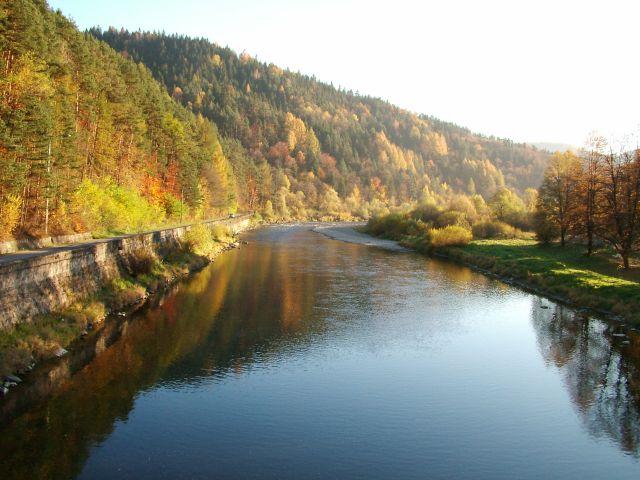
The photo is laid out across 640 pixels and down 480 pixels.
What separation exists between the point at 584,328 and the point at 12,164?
31640 mm

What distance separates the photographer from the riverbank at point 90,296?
19.2m

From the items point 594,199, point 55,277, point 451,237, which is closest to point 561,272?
point 594,199

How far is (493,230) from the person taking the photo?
68.4 metres

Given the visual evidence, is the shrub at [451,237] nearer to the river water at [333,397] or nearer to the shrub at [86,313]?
the river water at [333,397]

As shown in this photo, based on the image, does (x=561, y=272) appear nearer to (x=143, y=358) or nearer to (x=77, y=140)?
(x=143, y=358)

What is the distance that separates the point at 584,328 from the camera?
90.5 ft

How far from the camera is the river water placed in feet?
45.7

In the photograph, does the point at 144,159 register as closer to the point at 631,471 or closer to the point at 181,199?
the point at 181,199

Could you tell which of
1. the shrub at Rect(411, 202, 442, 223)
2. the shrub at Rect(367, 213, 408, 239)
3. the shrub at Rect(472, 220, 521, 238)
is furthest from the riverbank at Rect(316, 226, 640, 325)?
the shrub at Rect(367, 213, 408, 239)

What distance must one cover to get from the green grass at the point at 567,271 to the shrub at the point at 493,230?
7460 mm

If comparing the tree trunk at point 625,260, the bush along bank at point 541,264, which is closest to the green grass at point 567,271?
the bush along bank at point 541,264

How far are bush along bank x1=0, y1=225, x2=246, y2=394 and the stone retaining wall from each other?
34cm

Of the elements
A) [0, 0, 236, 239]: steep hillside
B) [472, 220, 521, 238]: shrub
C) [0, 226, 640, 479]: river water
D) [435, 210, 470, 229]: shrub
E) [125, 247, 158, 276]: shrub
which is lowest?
[0, 226, 640, 479]: river water

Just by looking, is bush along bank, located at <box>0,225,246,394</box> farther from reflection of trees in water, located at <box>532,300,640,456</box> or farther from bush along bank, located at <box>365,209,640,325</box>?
bush along bank, located at <box>365,209,640,325</box>
